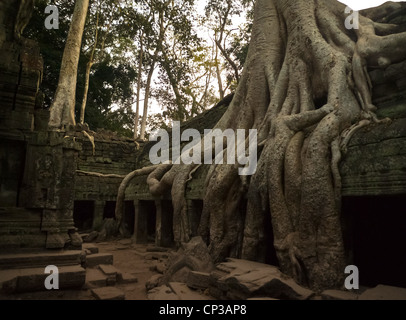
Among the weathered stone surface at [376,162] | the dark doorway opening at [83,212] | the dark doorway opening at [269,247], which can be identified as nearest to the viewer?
the weathered stone surface at [376,162]

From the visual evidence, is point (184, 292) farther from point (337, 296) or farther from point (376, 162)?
point (376, 162)

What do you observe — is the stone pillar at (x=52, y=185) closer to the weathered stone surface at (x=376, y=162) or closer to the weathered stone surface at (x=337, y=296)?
the weathered stone surface at (x=337, y=296)

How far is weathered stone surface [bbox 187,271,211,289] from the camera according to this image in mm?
3520

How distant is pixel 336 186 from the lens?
333 cm

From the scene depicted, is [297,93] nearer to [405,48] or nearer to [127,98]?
[405,48]

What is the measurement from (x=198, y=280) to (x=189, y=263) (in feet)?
1.49

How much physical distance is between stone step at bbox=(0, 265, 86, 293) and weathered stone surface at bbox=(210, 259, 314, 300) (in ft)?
5.10

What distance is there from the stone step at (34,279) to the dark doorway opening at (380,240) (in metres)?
3.69

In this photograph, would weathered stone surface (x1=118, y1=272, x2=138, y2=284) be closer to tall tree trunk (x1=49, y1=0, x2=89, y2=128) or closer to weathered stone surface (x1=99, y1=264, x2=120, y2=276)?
weathered stone surface (x1=99, y1=264, x2=120, y2=276)

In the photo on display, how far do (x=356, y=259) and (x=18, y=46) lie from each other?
565cm

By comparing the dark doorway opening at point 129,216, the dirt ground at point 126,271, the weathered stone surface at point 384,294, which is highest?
the dark doorway opening at point 129,216

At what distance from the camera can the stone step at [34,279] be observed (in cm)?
291

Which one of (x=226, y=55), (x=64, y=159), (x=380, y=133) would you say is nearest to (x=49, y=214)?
(x=64, y=159)

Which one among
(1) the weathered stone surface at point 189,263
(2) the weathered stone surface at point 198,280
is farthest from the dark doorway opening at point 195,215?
(2) the weathered stone surface at point 198,280
